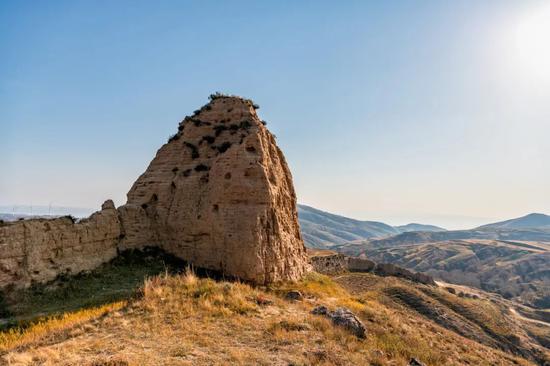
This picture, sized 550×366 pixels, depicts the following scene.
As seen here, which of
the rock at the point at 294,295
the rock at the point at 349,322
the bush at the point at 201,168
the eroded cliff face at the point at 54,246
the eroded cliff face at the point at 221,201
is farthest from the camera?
the bush at the point at 201,168

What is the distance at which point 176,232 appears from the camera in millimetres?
20078

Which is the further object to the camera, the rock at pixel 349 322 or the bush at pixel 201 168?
the bush at pixel 201 168

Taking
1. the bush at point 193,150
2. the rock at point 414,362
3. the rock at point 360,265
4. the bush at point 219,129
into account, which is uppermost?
the bush at point 219,129

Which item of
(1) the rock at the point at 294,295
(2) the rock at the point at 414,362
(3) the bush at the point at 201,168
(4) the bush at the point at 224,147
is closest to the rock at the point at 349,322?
(2) the rock at the point at 414,362

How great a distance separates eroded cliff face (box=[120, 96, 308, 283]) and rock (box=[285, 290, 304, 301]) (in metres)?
1.52

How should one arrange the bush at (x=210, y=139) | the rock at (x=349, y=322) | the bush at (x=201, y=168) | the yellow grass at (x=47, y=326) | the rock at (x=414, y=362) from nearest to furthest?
the yellow grass at (x=47, y=326), the rock at (x=414, y=362), the rock at (x=349, y=322), the bush at (x=201, y=168), the bush at (x=210, y=139)

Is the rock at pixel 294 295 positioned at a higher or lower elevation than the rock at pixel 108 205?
lower

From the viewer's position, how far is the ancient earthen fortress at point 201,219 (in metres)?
15.6

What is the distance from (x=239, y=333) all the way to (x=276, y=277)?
25.5 ft

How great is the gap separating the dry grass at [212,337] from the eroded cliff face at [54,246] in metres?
4.90

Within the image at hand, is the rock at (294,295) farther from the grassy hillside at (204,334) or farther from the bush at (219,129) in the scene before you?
the bush at (219,129)

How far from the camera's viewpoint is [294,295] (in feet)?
55.3

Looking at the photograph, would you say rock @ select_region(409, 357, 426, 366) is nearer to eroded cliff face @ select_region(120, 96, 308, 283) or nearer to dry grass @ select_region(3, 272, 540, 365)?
dry grass @ select_region(3, 272, 540, 365)

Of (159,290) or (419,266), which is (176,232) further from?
(419,266)
